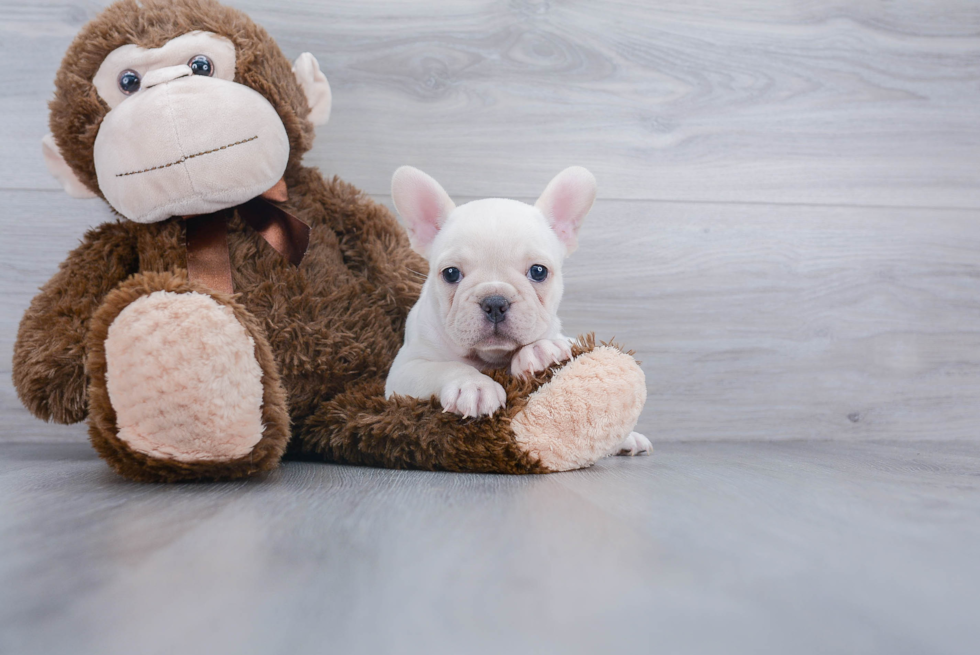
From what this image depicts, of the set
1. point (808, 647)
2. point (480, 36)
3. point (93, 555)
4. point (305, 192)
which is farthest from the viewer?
point (480, 36)

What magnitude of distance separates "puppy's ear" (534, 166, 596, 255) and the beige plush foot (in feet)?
0.89

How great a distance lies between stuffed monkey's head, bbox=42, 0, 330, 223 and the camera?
0.89 metres

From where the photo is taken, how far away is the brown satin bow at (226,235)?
968mm

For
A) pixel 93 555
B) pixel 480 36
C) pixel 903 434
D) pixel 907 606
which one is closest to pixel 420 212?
pixel 480 36

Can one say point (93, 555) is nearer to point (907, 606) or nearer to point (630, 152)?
point (907, 606)

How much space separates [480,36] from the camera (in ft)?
4.51

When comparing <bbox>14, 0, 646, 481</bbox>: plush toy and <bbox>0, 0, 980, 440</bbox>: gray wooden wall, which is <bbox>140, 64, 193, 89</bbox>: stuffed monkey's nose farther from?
<bbox>0, 0, 980, 440</bbox>: gray wooden wall

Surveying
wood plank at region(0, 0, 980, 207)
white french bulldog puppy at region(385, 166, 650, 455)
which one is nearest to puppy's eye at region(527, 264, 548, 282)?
white french bulldog puppy at region(385, 166, 650, 455)

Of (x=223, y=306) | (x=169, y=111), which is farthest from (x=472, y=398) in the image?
(x=169, y=111)

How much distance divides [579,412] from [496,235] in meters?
0.28

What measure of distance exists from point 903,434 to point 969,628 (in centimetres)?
124

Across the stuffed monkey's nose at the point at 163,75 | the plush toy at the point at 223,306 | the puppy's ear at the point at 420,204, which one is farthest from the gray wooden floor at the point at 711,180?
the stuffed monkey's nose at the point at 163,75

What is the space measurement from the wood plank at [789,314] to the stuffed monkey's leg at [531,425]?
55 centimetres

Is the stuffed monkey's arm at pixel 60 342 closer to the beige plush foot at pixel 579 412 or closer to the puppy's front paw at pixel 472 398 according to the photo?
the puppy's front paw at pixel 472 398
